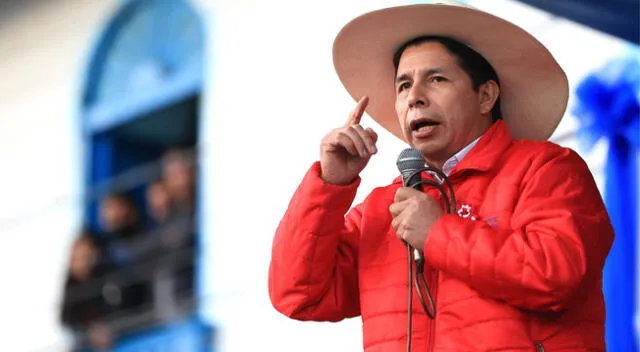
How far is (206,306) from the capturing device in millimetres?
5961

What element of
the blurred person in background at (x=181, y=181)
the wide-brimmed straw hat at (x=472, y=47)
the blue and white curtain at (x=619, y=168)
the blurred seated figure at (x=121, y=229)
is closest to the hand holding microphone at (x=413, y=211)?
→ the wide-brimmed straw hat at (x=472, y=47)

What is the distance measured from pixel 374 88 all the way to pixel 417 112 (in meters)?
0.38

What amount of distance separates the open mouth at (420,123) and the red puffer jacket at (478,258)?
113 millimetres

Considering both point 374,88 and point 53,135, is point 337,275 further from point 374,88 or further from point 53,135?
point 53,135

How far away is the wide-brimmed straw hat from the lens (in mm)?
2699

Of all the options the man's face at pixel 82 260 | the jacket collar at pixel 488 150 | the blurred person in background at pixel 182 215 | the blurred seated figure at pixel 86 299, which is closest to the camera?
the jacket collar at pixel 488 150

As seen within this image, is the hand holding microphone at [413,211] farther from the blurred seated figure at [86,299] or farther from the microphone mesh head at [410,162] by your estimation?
the blurred seated figure at [86,299]

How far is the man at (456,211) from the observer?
7.57 ft

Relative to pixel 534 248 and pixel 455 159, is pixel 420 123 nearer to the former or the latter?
pixel 455 159

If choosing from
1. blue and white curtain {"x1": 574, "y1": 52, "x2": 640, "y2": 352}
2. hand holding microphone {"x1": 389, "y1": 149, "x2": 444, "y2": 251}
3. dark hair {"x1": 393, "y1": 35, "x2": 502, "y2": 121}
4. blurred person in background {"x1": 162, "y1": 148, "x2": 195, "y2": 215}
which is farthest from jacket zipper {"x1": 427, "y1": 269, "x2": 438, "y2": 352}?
blurred person in background {"x1": 162, "y1": 148, "x2": 195, "y2": 215}

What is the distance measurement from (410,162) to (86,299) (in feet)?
14.8

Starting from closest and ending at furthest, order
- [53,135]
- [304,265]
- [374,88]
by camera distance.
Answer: [304,265] → [374,88] → [53,135]

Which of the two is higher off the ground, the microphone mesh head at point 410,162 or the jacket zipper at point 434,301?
the microphone mesh head at point 410,162

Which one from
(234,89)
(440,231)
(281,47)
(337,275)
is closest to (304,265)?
(337,275)
